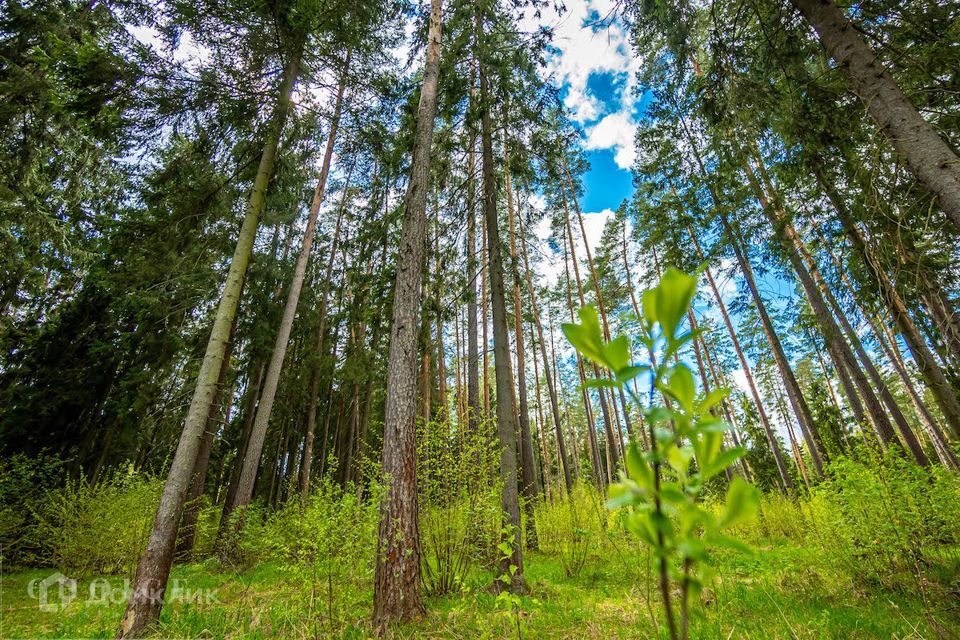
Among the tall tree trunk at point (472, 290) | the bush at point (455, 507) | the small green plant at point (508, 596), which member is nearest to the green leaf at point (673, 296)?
the small green plant at point (508, 596)

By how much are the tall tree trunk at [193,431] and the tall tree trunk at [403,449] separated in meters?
2.28

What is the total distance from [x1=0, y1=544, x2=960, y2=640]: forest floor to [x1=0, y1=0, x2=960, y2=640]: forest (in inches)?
2.0

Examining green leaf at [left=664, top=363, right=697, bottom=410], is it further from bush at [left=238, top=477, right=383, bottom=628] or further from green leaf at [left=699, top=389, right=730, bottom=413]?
bush at [left=238, top=477, right=383, bottom=628]

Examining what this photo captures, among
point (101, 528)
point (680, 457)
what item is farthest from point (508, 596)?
point (101, 528)

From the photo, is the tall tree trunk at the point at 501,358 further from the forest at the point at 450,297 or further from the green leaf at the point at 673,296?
the green leaf at the point at 673,296

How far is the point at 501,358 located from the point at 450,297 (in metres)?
2.15

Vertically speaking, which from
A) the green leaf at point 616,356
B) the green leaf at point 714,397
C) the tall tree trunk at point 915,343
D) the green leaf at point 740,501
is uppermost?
the tall tree trunk at point 915,343

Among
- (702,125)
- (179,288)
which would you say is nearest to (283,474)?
(179,288)

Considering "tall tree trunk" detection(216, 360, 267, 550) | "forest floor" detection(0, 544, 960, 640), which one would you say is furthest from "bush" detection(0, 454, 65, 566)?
"tall tree trunk" detection(216, 360, 267, 550)

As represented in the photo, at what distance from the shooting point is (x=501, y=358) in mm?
5602

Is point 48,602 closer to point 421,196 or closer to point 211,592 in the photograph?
point 211,592

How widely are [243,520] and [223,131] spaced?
7107mm

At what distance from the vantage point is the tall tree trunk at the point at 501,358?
15.1 ft

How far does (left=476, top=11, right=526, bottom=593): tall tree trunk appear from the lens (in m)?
4.60
